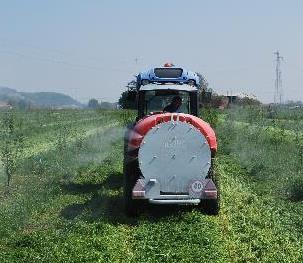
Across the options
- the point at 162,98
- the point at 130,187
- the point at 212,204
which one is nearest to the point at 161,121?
the point at 130,187

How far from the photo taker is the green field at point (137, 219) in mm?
9062

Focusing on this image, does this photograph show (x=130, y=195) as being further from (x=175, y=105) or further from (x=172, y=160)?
(x=175, y=105)

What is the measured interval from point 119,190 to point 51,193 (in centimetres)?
170

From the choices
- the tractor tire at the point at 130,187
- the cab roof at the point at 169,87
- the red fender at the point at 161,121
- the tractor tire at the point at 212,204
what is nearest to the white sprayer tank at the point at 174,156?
the red fender at the point at 161,121

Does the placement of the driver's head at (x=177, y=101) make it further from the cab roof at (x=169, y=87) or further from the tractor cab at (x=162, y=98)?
the cab roof at (x=169, y=87)

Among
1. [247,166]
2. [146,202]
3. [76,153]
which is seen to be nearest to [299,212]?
[146,202]

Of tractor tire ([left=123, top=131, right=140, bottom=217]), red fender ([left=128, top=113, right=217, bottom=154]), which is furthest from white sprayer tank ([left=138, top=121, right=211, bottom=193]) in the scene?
tractor tire ([left=123, top=131, right=140, bottom=217])

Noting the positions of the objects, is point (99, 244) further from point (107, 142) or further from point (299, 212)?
point (107, 142)

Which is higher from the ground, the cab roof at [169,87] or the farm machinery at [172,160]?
the cab roof at [169,87]

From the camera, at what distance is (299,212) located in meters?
12.3

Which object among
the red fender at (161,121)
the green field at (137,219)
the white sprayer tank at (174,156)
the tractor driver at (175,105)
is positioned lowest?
the green field at (137,219)

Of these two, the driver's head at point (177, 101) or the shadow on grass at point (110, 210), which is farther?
the driver's head at point (177, 101)

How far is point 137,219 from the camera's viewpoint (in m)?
11.5

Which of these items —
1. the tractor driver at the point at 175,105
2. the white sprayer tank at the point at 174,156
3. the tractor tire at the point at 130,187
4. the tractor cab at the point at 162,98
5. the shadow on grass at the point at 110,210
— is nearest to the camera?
the white sprayer tank at the point at 174,156
